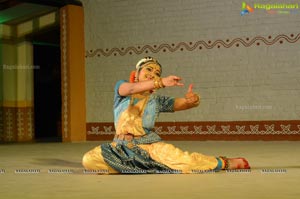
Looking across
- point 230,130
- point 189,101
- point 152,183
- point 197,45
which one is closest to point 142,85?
point 189,101

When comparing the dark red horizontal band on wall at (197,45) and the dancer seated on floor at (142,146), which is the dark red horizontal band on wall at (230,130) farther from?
the dancer seated on floor at (142,146)

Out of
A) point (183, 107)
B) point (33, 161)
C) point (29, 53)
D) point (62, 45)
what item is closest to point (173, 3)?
point (62, 45)

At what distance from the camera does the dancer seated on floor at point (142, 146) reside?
4.09m

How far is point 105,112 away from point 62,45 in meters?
1.32

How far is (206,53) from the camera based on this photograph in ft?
29.4

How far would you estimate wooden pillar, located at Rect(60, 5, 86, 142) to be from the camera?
32.2ft

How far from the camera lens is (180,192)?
3.04 metres

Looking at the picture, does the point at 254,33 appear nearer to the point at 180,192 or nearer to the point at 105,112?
the point at 105,112

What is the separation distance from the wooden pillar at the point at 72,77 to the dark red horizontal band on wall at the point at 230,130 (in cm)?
58

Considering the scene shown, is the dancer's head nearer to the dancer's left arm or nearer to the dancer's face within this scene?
the dancer's face

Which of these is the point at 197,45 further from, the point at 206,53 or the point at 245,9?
the point at 245,9

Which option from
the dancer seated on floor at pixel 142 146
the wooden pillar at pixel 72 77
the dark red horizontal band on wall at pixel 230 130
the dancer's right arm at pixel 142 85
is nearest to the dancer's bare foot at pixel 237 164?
the dancer seated on floor at pixel 142 146

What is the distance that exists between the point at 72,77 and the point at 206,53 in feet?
7.66

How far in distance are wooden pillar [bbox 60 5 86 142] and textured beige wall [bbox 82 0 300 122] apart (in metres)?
0.16
